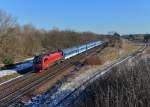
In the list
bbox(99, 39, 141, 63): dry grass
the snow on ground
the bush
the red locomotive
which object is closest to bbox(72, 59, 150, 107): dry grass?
the snow on ground

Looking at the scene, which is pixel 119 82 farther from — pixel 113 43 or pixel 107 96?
pixel 113 43

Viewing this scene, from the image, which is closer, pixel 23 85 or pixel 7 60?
pixel 23 85

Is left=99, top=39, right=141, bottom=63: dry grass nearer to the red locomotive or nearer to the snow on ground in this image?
the red locomotive

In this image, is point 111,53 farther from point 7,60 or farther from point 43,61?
point 43,61

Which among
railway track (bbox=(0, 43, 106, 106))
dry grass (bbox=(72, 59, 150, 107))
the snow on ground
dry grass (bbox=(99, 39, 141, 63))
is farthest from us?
dry grass (bbox=(99, 39, 141, 63))

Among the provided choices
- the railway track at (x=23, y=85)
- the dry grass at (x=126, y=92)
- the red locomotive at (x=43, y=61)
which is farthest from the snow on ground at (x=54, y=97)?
the red locomotive at (x=43, y=61)

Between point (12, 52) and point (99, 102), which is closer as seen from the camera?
point (99, 102)

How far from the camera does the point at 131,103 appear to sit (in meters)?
14.5

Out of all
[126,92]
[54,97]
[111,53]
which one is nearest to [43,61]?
[54,97]

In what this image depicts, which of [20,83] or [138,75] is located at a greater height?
[138,75]

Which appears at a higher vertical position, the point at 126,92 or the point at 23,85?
the point at 126,92

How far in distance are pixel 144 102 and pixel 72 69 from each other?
106 feet

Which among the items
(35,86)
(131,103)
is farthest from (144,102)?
(35,86)

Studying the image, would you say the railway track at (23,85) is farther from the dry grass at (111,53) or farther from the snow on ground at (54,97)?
the dry grass at (111,53)
